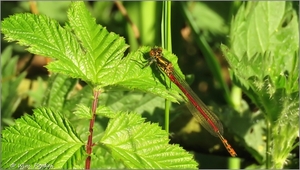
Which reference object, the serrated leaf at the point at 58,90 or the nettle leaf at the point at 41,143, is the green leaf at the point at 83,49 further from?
the serrated leaf at the point at 58,90

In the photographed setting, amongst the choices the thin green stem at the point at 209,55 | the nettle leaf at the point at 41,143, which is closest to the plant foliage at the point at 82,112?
the nettle leaf at the point at 41,143

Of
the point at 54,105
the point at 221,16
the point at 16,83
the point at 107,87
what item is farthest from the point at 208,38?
the point at 107,87

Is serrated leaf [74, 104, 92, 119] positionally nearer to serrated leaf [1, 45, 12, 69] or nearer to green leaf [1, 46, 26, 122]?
green leaf [1, 46, 26, 122]

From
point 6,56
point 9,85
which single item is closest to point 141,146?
point 9,85

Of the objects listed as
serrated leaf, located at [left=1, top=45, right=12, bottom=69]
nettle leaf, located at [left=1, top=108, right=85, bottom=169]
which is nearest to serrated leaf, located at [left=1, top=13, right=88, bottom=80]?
nettle leaf, located at [left=1, top=108, right=85, bottom=169]

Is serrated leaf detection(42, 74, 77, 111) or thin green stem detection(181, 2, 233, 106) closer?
serrated leaf detection(42, 74, 77, 111)

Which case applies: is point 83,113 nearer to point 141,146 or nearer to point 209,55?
point 141,146

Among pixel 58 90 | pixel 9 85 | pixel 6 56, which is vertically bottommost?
pixel 58 90
